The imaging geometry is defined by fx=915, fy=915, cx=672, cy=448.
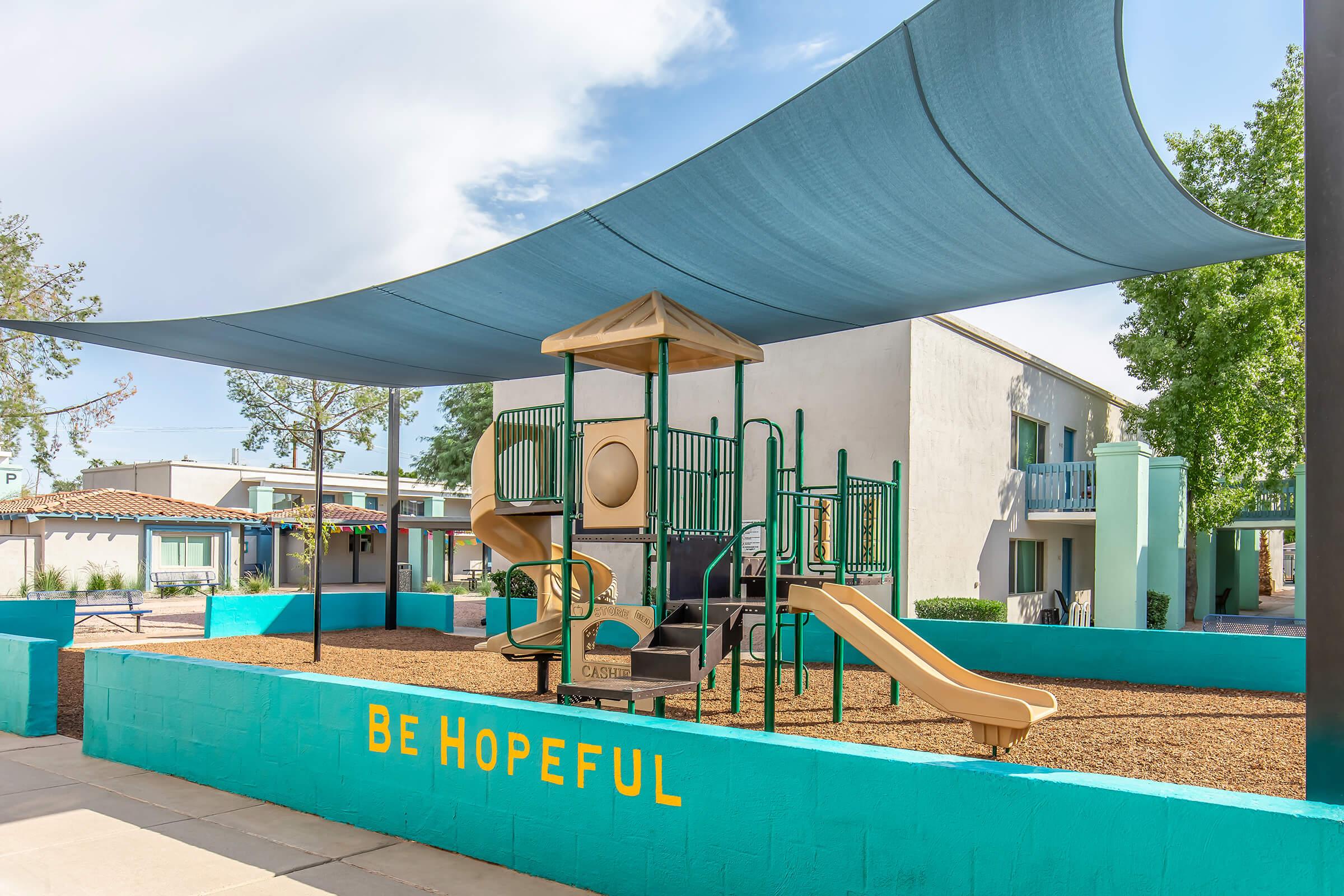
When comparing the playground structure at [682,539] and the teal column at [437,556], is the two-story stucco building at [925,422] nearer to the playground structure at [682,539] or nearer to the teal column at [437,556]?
the playground structure at [682,539]

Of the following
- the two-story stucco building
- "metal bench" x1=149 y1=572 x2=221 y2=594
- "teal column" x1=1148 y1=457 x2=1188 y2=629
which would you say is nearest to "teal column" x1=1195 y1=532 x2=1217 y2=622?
"teal column" x1=1148 y1=457 x2=1188 y2=629

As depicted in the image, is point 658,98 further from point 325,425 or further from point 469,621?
point 325,425

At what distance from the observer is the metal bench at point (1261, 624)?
13742 millimetres

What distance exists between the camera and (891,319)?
9.83 m

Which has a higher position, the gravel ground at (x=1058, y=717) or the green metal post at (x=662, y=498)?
the green metal post at (x=662, y=498)

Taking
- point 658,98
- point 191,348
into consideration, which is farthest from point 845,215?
point 191,348

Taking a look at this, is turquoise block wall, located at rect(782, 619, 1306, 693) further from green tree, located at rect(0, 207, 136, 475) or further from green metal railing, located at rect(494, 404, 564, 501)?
green tree, located at rect(0, 207, 136, 475)

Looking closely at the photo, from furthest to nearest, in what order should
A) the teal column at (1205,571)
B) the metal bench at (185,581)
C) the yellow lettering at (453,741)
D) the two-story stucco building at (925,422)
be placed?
1. the metal bench at (185,581)
2. the teal column at (1205,571)
3. the two-story stucco building at (925,422)
4. the yellow lettering at (453,741)

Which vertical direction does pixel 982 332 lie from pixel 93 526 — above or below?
above

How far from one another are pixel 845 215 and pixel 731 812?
14.7 ft

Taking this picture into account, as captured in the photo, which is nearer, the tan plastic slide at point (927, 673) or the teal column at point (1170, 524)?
the tan plastic slide at point (927, 673)

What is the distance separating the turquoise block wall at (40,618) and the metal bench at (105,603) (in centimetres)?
287

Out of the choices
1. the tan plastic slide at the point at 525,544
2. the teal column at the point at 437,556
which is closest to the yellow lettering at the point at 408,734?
the tan plastic slide at the point at 525,544

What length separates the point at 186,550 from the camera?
33.1 metres
